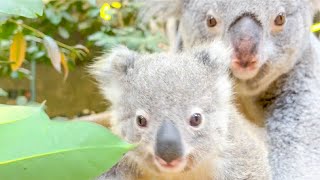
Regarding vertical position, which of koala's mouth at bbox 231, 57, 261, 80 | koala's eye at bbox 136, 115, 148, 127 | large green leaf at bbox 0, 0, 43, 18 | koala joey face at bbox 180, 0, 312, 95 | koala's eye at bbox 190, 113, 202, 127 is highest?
koala joey face at bbox 180, 0, 312, 95

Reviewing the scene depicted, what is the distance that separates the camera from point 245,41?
1.96m

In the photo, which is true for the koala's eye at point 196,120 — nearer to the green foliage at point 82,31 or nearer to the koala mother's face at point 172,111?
the koala mother's face at point 172,111

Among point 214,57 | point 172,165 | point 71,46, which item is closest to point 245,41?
point 214,57

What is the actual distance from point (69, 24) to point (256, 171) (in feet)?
8.97

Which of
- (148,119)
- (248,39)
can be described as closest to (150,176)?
(148,119)

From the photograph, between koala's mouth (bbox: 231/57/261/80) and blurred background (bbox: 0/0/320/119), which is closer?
koala's mouth (bbox: 231/57/261/80)

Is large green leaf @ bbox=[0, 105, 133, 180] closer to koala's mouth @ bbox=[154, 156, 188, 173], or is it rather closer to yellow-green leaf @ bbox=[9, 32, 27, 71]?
koala's mouth @ bbox=[154, 156, 188, 173]

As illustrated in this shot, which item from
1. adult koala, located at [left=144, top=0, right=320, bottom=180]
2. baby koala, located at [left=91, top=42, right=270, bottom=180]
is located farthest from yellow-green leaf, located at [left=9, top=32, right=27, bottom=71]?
adult koala, located at [left=144, top=0, right=320, bottom=180]

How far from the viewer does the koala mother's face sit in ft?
4.39

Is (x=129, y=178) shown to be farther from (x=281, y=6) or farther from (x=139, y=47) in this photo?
(x=139, y=47)

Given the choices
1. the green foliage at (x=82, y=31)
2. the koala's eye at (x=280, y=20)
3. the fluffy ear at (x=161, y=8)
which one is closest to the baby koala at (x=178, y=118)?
the koala's eye at (x=280, y=20)

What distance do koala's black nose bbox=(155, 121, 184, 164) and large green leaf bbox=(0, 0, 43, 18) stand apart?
50cm

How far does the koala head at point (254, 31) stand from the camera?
198cm

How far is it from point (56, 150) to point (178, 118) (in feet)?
2.13
